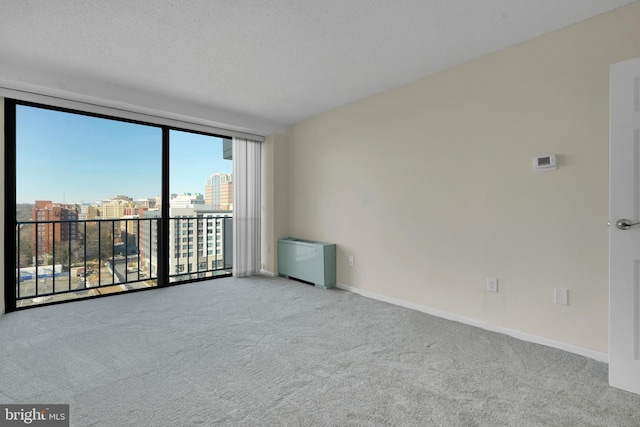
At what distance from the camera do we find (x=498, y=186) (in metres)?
2.53

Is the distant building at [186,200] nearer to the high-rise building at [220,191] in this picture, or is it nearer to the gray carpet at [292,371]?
the high-rise building at [220,191]

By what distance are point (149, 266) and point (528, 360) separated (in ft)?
14.1

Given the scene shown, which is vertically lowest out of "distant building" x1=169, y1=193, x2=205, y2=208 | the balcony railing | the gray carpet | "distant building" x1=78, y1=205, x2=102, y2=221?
the gray carpet

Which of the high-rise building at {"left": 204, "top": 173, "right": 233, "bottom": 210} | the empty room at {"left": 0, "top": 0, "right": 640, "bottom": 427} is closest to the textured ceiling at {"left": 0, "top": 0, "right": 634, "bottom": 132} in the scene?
the empty room at {"left": 0, "top": 0, "right": 640, "bottom": 427}

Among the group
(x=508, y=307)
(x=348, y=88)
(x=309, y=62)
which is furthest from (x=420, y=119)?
(x=508, y=307)

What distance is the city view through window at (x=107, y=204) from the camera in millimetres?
3240

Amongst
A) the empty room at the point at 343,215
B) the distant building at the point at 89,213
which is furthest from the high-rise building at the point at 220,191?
the distant building at the point at 89,213

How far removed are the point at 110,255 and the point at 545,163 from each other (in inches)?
192

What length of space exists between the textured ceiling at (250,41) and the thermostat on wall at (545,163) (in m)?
0.95

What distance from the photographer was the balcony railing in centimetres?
330

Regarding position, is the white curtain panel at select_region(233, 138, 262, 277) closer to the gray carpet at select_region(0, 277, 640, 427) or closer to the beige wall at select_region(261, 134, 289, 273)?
the beige wall at select_region(261, 134, 289, 273)

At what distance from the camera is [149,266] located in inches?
160

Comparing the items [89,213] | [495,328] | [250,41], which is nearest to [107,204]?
[89,213]

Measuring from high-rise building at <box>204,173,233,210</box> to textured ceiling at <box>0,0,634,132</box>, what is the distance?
155cm
